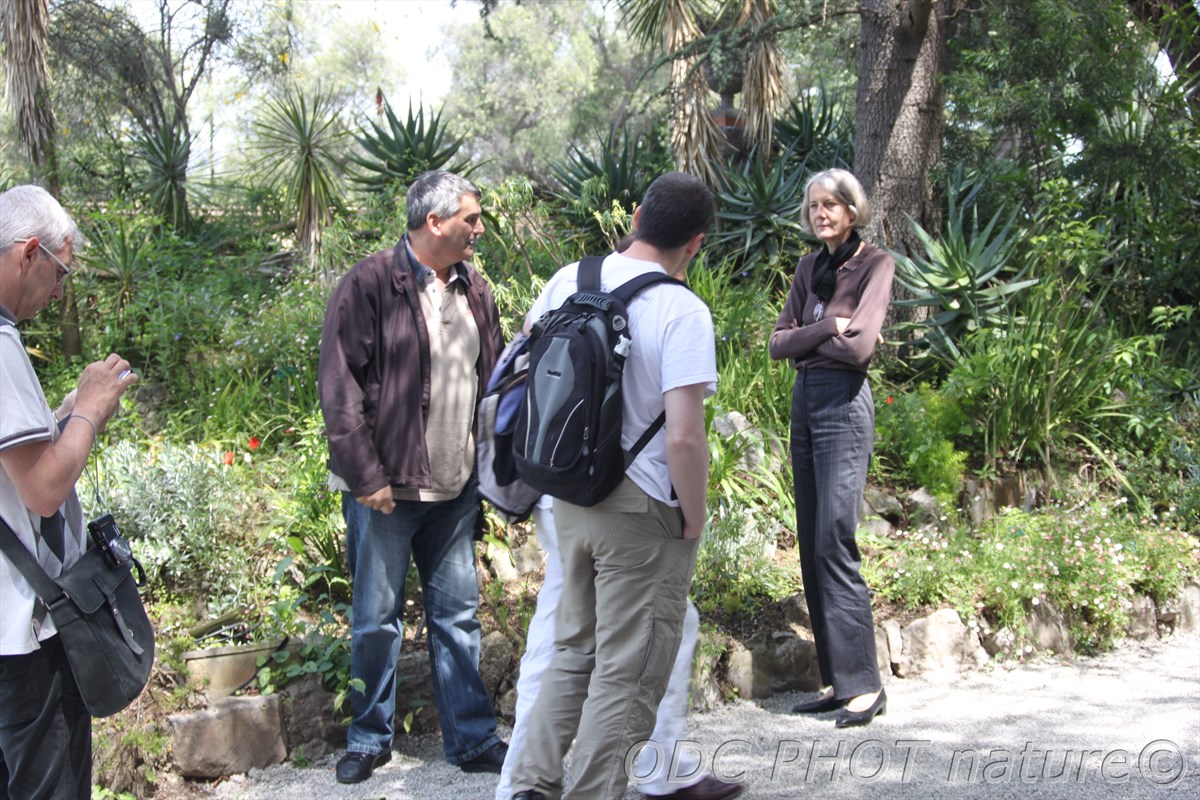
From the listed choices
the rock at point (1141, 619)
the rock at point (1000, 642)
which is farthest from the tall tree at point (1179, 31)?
the rock at point (1000, 642)

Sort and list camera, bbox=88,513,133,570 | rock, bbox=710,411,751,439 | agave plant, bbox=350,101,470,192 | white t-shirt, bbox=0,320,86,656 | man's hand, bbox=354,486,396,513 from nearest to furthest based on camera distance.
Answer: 1. white t-shirt, bbox=0,320,86,656
2. camera, bbox=88,513,133,570
3. man's hand, bbox=354,486,396,513
4. rock, bbox=710,411,751,439
5. agave plant, bbox=350,101,470,192

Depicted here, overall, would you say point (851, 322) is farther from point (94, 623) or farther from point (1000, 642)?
point (94, 623)

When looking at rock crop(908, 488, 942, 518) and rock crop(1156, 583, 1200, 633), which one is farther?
rock crop(908, 488, 942, 518)

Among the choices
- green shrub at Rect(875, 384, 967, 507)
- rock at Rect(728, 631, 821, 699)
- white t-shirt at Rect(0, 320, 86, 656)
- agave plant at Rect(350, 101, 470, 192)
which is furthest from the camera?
agave plant at Rect(350, 101, 470, 192)

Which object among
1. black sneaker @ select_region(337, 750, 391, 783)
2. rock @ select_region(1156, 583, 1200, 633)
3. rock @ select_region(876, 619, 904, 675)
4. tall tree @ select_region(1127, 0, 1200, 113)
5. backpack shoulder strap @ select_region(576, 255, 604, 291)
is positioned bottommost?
rock @ select_region(1156, 583, 1200, 633)

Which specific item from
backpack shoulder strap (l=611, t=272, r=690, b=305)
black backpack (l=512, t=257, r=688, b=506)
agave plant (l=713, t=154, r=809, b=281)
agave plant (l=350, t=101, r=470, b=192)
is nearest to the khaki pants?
black backpack (l=512, t=257, r=688, b=506)

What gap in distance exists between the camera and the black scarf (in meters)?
4.55

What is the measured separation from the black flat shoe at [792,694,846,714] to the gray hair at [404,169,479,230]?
8.19 ft

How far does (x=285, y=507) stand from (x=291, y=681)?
3.45 feet

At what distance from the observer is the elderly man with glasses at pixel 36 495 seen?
7.79 feet

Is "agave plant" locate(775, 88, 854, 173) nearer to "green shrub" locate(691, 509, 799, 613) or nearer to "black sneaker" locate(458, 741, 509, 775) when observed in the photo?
"green shrub" locate(691, 509, 799, 613)

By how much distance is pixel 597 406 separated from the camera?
2.91 m

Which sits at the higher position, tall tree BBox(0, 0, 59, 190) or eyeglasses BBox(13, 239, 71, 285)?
tall tree BBox(0, 0, 59, 190)

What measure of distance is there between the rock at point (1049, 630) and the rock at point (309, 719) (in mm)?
3354
